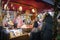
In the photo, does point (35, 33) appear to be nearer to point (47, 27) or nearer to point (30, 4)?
point (47, 27)

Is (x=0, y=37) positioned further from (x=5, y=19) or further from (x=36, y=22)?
(x=36, y=22)

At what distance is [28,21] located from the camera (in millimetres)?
2223

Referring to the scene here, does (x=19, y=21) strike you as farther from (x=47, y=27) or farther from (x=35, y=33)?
(x=47, y=27)

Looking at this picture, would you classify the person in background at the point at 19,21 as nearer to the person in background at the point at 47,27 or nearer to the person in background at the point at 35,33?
the person in background at the point at 35,33

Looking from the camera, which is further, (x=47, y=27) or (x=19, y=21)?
(x=19, y=21)

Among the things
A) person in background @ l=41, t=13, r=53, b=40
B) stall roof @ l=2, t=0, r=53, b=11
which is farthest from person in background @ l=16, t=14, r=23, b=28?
person in background @ l=41, t=13, r=53, b=40

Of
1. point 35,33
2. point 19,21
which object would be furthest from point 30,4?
point 35,33

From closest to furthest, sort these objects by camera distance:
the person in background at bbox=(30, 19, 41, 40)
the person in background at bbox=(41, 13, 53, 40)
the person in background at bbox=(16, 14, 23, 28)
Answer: the person in background at bbox=(41, 13, 53, 40)
the person in background at bbox=(30, 19, 41, 40)
the person in background at bbox=(16, 14, 23, 28)

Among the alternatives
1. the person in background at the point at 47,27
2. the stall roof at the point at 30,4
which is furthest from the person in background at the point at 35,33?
the stall roof at the point at 30,4

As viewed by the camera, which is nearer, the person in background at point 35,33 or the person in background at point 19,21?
the person in background at point 35,33

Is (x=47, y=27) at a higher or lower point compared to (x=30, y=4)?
lower

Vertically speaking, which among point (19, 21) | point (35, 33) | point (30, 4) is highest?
point (30, 4)

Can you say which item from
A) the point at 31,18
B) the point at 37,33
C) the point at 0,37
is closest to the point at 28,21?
the point at 31,18

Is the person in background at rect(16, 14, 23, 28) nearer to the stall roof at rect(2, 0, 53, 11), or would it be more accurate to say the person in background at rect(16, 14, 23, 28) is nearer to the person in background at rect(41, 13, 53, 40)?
the stall roof at rect(2, 0, 53, 11)
